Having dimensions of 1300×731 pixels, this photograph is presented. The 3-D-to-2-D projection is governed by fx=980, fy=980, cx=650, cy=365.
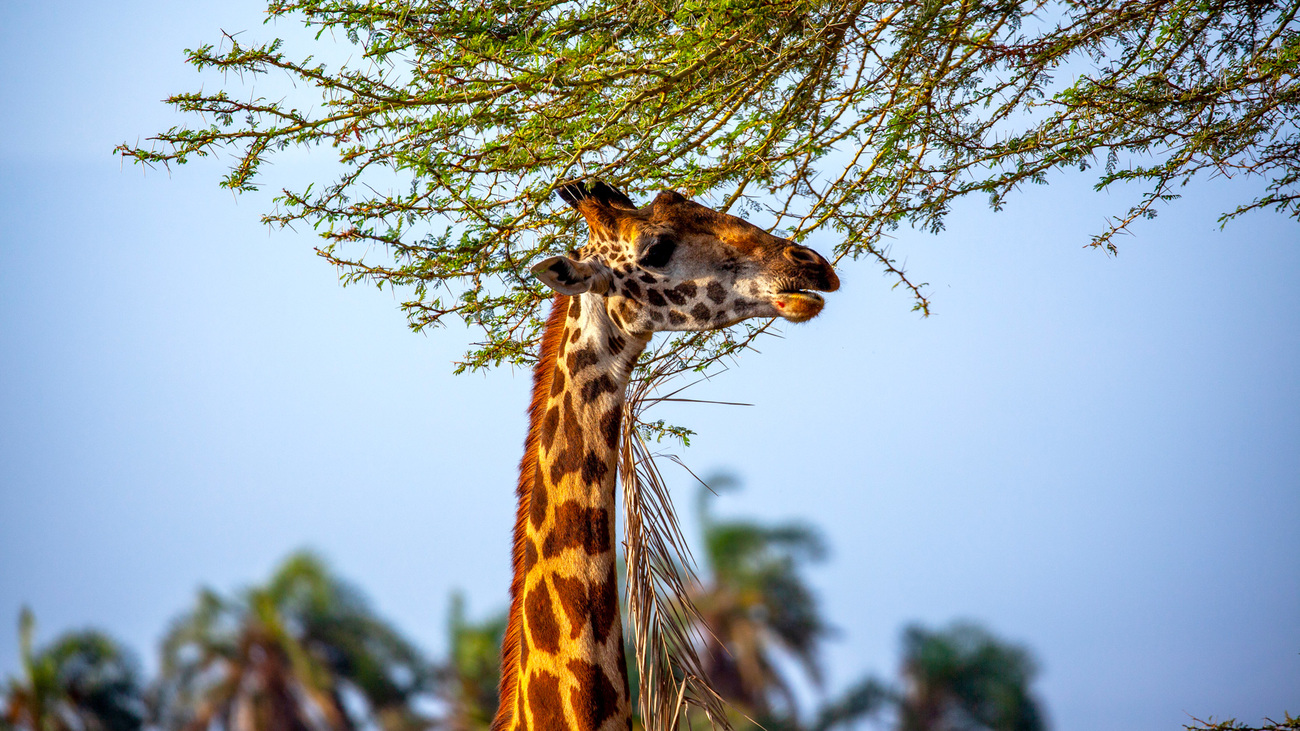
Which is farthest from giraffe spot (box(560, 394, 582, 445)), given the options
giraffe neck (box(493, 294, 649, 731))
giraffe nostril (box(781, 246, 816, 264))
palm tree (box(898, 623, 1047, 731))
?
palm tree (box(898, 623, 1047, 731))

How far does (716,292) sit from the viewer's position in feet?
10.6

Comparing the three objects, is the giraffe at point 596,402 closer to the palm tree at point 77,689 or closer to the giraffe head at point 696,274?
the giraffe head at point 696,274

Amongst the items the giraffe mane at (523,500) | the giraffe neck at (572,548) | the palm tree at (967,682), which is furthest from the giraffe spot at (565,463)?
the palm tree at (967,682)

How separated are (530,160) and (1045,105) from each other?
237 centimetres

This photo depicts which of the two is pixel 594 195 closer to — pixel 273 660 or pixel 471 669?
pixel 273 660

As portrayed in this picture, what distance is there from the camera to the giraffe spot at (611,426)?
3125mm

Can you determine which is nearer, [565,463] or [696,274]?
[565,463]

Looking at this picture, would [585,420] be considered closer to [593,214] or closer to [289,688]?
[593,214]

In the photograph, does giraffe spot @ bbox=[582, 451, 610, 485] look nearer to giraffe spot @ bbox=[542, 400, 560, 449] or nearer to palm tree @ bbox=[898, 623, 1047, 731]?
giraffe spot @ bbox=[542, 400, 560, 449]

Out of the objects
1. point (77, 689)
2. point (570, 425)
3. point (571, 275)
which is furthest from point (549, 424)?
point (77, 689)

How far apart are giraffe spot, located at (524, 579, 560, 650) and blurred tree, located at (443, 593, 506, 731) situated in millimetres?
2852

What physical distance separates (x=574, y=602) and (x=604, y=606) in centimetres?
9

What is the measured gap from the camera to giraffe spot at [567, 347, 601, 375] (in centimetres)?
326

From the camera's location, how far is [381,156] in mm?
3814
